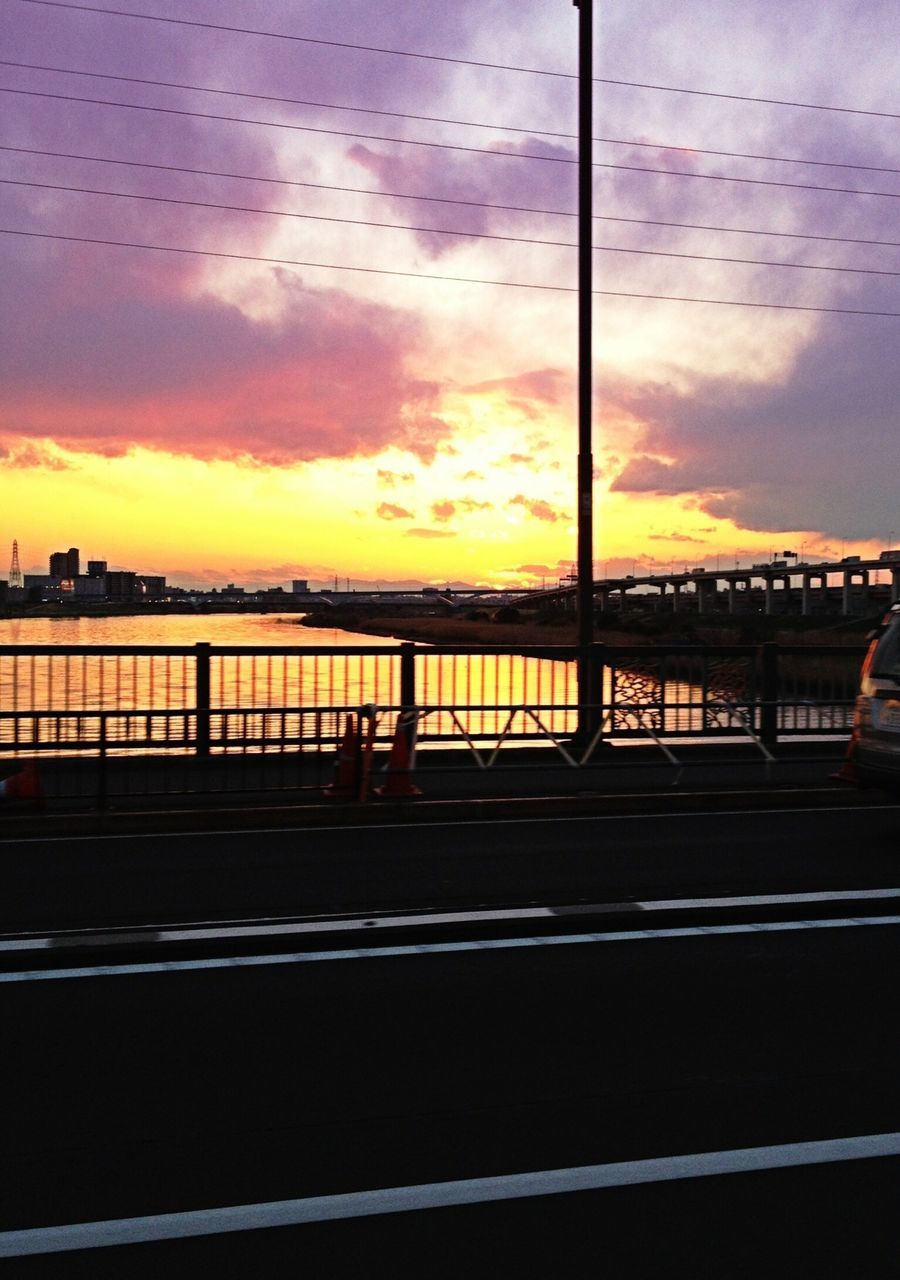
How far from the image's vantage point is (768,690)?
16.4m

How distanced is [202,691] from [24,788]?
334cm

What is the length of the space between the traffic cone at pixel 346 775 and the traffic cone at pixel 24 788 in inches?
115

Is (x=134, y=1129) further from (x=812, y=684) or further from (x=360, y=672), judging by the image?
(x=812, y=684)

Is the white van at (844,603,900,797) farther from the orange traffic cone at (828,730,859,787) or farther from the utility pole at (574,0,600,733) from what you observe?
the utility pole at (574,0,600,733)

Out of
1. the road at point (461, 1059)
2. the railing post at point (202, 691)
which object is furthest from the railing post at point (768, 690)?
the railing post at point (202, 691)

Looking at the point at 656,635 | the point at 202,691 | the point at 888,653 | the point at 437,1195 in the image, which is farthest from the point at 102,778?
the point at 656,635

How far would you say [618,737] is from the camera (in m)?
15.9

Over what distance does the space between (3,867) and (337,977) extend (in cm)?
421

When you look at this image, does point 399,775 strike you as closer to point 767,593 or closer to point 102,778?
point 102,778

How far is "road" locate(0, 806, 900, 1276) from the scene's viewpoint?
12.1ft

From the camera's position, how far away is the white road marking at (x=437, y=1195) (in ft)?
11.8

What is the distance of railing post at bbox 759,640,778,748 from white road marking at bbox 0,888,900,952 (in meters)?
7.44

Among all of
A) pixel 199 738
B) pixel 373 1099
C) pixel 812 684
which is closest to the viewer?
pixel 373 1099

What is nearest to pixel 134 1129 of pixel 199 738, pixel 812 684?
pixel 199 738
